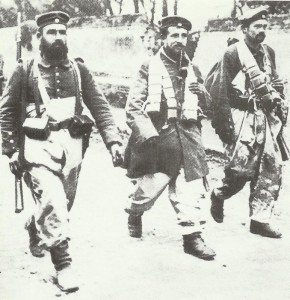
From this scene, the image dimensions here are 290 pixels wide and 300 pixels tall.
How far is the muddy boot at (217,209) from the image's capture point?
4848mm

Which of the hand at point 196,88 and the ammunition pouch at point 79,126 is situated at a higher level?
the hand at point 196,88

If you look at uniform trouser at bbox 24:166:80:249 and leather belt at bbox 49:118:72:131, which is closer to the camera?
uniform trouser at bbox 24:166:80:249

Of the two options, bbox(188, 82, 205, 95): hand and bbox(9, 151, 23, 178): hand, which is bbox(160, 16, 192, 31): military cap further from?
bbox(9, 151, 23, 178): hand

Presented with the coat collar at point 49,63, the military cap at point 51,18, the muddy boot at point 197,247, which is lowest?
the muddy boot at point 197,247

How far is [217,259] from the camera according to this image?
407 cm

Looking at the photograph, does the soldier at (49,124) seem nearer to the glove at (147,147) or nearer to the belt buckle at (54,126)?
the belt buckle at (54,126)

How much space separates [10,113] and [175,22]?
51.7 inches

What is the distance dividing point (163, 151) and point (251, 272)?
1052 millimetres

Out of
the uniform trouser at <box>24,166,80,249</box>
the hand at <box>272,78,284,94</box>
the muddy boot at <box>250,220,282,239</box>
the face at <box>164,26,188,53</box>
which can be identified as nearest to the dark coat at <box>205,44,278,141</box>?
the hand at <box>272,78,284,94</box>

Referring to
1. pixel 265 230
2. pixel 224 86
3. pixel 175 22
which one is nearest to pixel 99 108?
pixel 175 22

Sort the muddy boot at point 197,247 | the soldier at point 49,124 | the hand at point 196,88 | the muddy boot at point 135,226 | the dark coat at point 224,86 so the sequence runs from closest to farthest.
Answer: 1. the soldier at point 49,124
2. the muddy boot at point 197,247
3. the hand at point 196,88
4. the muddy boot at point 135,226
5. the dark coat at point 224,86

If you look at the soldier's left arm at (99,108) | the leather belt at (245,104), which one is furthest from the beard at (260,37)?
the soldier's left arm at (99,108)

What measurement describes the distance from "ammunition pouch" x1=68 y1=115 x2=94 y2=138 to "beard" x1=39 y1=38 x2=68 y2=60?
15.8 inches

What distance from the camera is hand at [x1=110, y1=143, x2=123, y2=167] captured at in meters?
3.88
